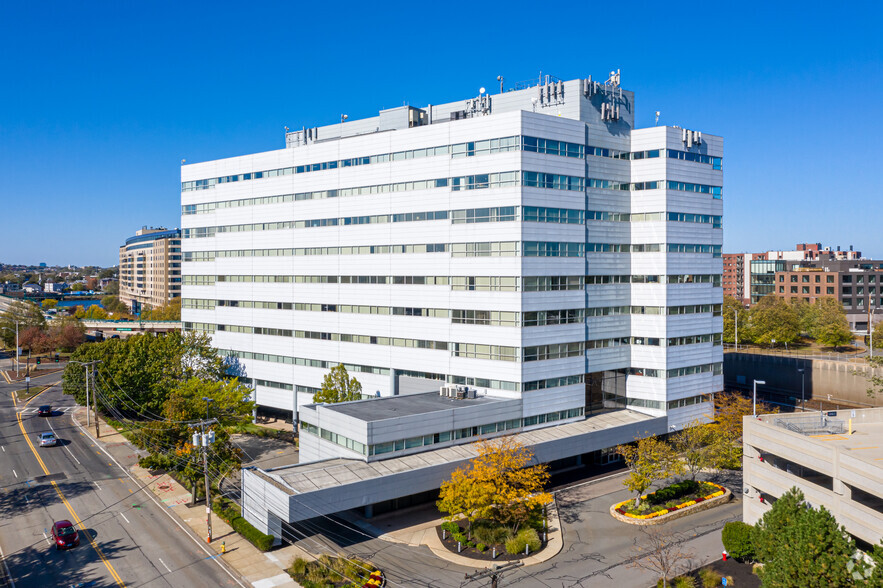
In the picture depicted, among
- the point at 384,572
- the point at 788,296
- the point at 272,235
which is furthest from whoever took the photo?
the point at 788,296

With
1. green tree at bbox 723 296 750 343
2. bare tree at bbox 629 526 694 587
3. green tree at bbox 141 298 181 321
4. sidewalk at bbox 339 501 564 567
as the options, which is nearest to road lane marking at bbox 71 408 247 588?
sidewalk at bbox 339 501 564 567

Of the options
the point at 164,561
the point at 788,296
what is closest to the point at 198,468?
the point at 164,561

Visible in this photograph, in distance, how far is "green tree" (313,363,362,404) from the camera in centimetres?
6588

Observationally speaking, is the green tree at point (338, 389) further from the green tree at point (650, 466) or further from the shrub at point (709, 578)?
the shrub at point (709, 578)

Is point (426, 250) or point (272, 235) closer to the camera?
point (426, 250)

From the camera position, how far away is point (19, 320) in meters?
147

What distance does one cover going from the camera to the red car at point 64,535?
1780 inches

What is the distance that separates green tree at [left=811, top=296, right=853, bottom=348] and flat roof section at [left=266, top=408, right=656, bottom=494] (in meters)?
90.1

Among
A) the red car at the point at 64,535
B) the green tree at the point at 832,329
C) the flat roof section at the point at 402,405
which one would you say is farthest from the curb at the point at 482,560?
the green tree at the point at 832,329

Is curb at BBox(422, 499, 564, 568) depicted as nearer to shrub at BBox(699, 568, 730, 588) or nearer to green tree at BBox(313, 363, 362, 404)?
shrub at BBox(699, 568, 730, 588)

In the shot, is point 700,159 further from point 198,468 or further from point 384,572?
point 198,468

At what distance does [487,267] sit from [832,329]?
99.5m

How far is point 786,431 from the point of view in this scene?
146ft

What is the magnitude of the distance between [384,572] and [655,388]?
134ft
